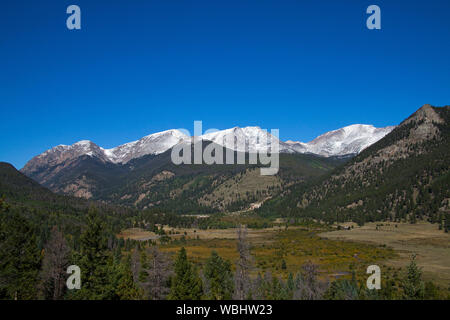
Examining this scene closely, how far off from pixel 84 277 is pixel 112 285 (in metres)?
3.54

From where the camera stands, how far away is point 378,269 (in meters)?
85.8

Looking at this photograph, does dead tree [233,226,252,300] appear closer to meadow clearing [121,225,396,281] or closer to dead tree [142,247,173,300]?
dead tree [142,247,173,300]

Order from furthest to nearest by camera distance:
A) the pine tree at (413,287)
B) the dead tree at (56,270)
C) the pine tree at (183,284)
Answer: the dead tree at (56,270) → the pine tree at (413,287) → the pine tree at (183,284)

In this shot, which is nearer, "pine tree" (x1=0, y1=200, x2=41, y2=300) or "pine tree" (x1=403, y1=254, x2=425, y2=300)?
"pine tree" (x1=403, y1=254, x2=425, y2=300)

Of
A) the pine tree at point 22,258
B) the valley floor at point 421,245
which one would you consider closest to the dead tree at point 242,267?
the pine tree at point 22,258

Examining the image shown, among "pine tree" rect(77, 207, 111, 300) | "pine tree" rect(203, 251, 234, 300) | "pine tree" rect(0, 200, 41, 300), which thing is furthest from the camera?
"pine tree" rect(203, 251, 234, 300)

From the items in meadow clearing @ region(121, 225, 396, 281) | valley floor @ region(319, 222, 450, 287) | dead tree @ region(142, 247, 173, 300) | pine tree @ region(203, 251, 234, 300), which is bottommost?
meadow clearing @ region(121, 225, 396, 281)

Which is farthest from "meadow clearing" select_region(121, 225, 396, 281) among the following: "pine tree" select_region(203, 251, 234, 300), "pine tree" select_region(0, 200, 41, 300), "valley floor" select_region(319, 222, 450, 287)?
"pine tree" select_region(0, 200, 41, 300)

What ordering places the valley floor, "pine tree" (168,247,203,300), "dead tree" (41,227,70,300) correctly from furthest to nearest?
the valley floor
"dead tree" (41,227,70,300)
"pine tree" (168,247,203,300)

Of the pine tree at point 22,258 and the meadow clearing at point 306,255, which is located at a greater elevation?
the pine tree at point 22,258

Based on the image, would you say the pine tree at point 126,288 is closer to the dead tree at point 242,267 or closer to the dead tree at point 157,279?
the dead tree at point 157,279

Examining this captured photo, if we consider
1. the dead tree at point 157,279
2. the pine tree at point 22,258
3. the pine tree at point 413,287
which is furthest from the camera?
the pine tree at point 22,258
